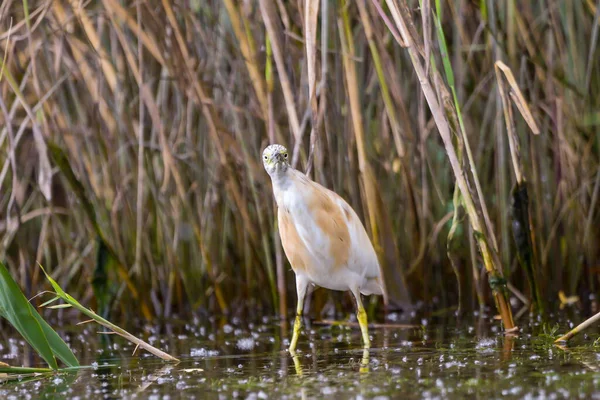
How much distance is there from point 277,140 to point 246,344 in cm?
116

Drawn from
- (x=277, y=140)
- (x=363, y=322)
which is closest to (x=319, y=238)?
(x=363, y=322)

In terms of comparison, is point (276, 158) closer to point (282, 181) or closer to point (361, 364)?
point (282, 181)

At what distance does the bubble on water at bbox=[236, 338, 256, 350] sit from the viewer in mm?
4805

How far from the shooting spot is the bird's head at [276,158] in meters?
4.12

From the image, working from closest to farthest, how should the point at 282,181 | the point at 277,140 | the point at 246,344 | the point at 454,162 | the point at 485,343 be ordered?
the point at 454,162 < the point at 485,343 < the point at 282,181 < the point at 246,344 < the point at 277,140

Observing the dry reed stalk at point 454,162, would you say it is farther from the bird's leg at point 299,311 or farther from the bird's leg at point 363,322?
the bird's leg at point 299,311

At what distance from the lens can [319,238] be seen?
4.50 m

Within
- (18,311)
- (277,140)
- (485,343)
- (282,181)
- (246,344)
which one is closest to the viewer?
(18,311)

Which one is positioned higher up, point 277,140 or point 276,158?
point 277,140

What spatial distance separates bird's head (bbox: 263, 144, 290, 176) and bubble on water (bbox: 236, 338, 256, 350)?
1015 mm

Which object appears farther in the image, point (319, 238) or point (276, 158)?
point (319, 238)

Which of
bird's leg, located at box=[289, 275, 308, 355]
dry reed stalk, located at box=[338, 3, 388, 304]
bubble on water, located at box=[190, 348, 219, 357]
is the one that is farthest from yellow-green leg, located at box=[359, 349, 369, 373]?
dry reed stalk, located at box=[338, 3, 388, 304]

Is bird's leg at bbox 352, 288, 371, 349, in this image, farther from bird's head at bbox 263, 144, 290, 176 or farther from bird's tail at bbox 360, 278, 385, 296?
bird's head at bbox 263, 144, 290, 176

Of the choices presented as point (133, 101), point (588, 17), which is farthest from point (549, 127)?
point (133, 101)
